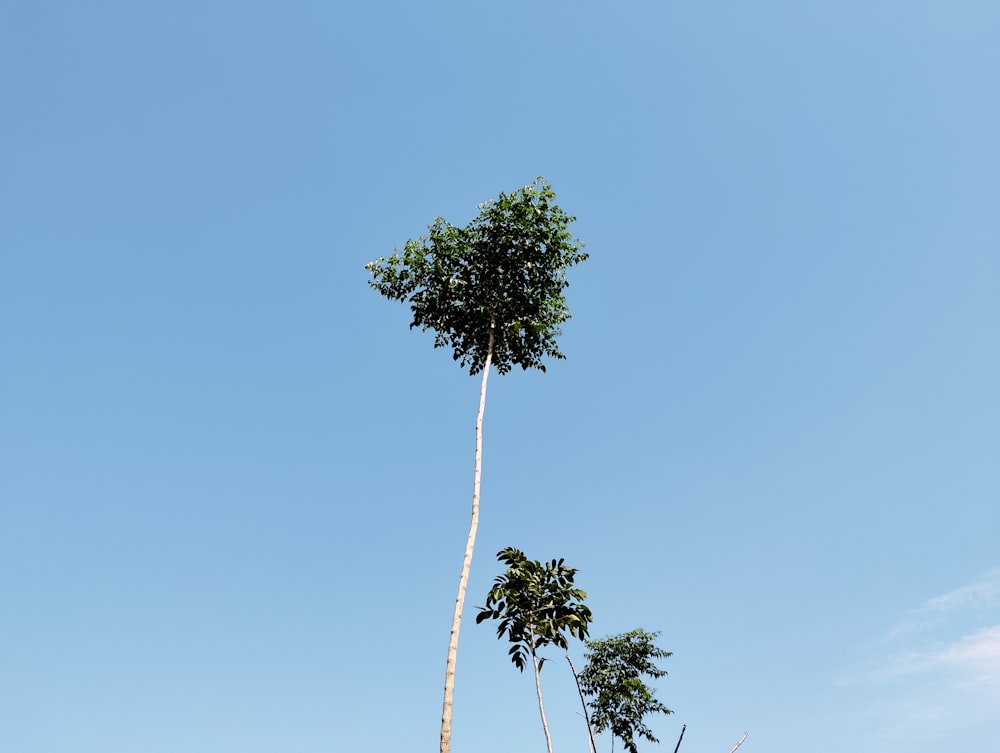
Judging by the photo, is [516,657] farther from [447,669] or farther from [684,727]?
[447,669]

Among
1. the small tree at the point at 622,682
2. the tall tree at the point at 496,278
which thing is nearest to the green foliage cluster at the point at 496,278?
the tall tree at the point at 496,278

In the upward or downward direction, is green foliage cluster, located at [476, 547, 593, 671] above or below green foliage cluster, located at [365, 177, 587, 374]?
below

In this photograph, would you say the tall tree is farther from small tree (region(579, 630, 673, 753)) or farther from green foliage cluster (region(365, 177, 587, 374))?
small tree (region(579, 630, 673, 753))

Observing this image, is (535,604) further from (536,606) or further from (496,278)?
(496,278)

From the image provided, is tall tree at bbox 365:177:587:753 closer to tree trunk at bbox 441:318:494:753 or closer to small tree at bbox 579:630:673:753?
tree trunk at bbox 441:318:494:753

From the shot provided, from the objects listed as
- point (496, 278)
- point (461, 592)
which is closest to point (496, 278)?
point (496, 278)

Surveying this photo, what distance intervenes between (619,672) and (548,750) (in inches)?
538

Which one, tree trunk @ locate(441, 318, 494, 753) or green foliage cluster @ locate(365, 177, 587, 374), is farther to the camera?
green foliage cluster @ locate(365, 177, 587, 374)

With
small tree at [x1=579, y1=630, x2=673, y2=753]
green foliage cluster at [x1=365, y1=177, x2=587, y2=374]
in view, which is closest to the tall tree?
green foliage cluster at [x1=365, y1=177, x2=587, y2=374]

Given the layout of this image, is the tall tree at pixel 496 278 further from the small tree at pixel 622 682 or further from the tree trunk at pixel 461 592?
the small tree at pixel 622 682

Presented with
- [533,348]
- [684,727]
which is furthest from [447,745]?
[533,348]

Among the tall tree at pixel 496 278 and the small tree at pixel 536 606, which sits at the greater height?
the tall tree at pixel 496 278

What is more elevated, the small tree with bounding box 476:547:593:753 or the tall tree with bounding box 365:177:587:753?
the tall tree with bounding box 365:177:587:753

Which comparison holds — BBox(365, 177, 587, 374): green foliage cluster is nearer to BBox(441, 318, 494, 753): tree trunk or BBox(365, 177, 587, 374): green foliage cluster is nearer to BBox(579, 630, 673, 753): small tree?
BBox(441, 318, 494, 753): tree trunk
